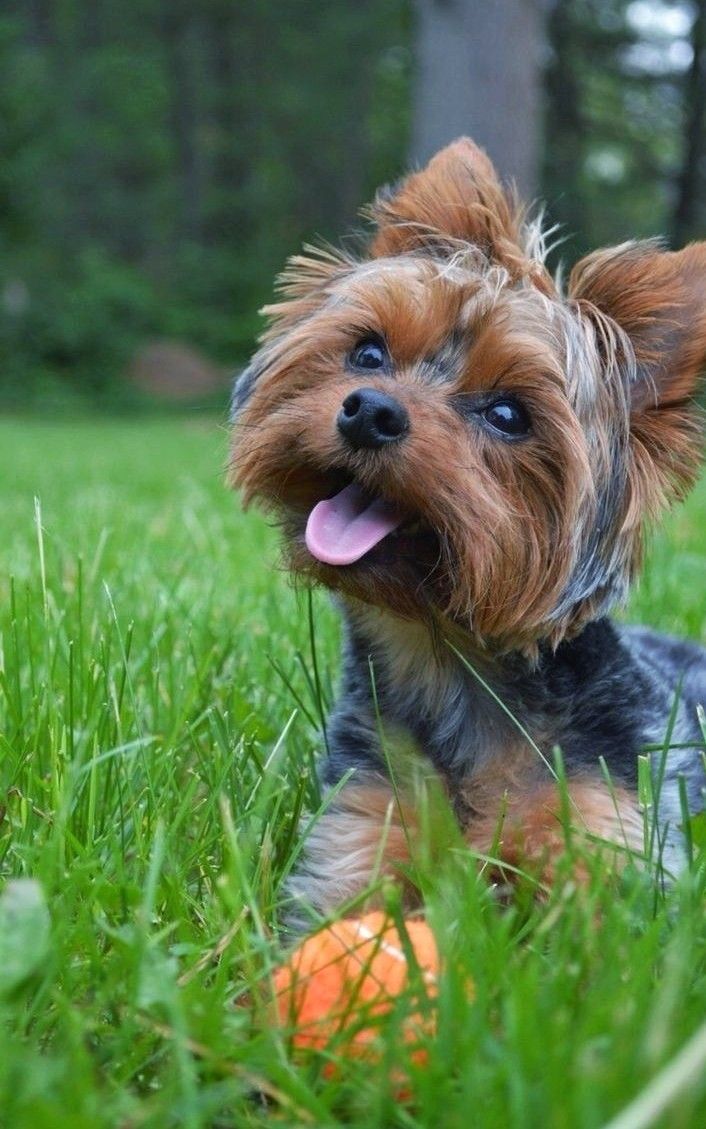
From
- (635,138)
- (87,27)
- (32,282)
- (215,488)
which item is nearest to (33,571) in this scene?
(215,488)

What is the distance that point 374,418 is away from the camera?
2658 millimetres

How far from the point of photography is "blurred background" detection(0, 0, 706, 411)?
28.2m

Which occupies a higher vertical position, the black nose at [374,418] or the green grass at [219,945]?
the black nose at [374,418]

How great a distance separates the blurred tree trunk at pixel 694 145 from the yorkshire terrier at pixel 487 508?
1092 inches

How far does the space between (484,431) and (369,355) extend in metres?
0.36

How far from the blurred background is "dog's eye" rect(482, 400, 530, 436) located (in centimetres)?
2288

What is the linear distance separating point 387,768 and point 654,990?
3.41ft

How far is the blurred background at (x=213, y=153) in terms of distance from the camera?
2820 centimetres

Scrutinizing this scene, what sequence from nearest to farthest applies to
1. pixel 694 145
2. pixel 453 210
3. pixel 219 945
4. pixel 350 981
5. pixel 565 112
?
pixel 350 981, pixel 219 945, pixel 453 210, pixel 694 145, pixel 565 112

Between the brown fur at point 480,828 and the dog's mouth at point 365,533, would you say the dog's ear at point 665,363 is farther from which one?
the brown fur at point 480,828

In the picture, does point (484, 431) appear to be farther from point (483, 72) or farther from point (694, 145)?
Result: point (694, 145)

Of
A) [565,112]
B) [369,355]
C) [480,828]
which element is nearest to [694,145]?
[565,112]

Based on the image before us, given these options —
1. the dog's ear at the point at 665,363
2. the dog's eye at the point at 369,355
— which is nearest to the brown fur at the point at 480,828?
the dog's ear at the point at 665,363

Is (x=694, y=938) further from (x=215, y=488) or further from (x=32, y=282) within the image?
(x=32, y=282)
